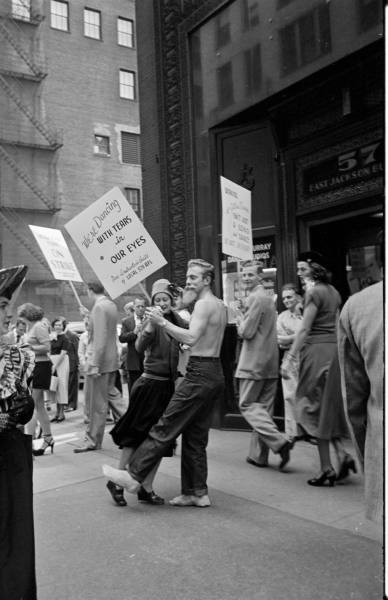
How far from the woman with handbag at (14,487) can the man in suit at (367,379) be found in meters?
1.49

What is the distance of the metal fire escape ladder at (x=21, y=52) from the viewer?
25208 millimetres

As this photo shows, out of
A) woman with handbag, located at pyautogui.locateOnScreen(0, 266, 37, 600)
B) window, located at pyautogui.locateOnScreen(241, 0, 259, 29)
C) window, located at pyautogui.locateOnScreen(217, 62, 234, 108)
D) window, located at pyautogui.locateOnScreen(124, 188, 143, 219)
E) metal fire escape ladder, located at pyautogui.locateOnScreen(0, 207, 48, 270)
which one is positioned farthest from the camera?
window, located at pyautogui.locateOnScreen(124, 188, 143, 219)

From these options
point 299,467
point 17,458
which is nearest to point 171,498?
point 299,467

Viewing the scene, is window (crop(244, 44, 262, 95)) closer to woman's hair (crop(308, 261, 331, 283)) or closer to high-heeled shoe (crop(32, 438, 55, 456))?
woman's hair (crop(308, 261, 331, 283))

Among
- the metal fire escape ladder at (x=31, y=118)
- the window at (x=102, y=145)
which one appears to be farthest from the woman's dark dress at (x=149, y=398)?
the window at (x=102, y=145)

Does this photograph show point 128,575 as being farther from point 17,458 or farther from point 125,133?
point 125,133

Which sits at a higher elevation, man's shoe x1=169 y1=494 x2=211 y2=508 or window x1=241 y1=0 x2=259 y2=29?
window x1=241 y1=0 x2=259 y2=29

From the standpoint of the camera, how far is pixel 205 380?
4766 mm

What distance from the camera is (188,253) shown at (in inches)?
355

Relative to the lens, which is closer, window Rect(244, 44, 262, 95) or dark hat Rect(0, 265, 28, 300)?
dark hat Rect(0, 265, 28, 300)

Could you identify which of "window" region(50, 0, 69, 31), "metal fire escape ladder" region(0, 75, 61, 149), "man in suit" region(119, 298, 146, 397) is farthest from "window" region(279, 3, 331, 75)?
"window" region(50, 0, 69, 31)

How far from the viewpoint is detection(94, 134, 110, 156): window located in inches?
1108

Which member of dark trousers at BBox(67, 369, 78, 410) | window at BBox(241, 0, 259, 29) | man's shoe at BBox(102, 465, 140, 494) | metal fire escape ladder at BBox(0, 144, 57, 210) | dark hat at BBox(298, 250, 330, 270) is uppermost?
metal fire escape ladder at BBox(0, 144, 57, 210)

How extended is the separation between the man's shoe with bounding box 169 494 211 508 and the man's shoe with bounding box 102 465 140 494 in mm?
393
